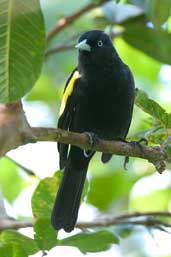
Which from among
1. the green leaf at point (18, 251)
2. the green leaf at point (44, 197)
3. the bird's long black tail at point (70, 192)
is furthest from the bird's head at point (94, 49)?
the green leaf at point (18, 251)

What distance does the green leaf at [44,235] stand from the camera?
7.83 feet

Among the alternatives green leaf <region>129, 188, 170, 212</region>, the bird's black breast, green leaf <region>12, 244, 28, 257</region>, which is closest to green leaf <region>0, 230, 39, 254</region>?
green leaf <region>12, 244, 28, 257</region>

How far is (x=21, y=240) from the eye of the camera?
8.04 feet

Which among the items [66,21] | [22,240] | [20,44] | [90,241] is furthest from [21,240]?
[66,21]

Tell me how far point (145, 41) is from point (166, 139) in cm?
119

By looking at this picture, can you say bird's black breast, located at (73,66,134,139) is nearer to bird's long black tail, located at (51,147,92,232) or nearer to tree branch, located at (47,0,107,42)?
bird's long black tail, located at (51,147,92,232)

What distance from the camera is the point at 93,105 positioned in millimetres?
3615

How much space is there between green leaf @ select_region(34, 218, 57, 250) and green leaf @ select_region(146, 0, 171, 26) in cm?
107

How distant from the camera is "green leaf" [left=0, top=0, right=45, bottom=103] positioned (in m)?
2.23

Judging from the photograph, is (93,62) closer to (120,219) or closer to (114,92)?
(114,92)

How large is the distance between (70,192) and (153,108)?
125cm

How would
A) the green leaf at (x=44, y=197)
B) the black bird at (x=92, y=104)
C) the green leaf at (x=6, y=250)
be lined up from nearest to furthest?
the green leaf at (x=6, y=250), the green leaf at (x=44, y=197), the black bird at (x=92, y=104)

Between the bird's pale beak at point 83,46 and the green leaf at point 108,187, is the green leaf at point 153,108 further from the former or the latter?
the green leaf at point 108,187

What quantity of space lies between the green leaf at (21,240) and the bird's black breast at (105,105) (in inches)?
48.7
